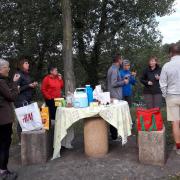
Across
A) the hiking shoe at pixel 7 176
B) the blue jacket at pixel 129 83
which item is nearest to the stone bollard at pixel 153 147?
the hiking shoe at pixel 7 176

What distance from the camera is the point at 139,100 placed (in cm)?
1852

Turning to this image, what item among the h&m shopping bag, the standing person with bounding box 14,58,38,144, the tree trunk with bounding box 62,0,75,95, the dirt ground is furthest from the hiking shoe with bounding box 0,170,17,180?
the tree trunk with bounding box 62,0,75,95

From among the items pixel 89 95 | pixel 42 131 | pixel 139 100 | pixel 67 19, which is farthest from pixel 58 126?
pixel 139 100

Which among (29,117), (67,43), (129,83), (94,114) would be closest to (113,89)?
(129,83)

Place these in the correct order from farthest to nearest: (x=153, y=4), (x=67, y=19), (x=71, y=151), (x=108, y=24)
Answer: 1. (x=108, y=24)
2. (x=153, y=4)
3. (x=67, y=19)
4. (x=71, y=151)

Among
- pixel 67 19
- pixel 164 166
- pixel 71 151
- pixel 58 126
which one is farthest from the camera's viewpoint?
pixel 67 19

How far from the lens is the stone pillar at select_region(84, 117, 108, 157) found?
6.73 meters

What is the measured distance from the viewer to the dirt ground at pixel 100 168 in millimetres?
5871

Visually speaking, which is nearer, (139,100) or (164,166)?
(164,166)

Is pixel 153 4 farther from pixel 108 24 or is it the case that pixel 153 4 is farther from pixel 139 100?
pixel 139 100

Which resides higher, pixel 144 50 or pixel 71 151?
pixel 144 50

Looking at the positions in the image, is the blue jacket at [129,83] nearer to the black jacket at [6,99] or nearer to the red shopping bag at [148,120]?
the red shopping bag at [148,120]

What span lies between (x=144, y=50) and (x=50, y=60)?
15.8 feet

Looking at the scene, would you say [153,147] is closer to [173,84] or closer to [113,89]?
[173,84]
